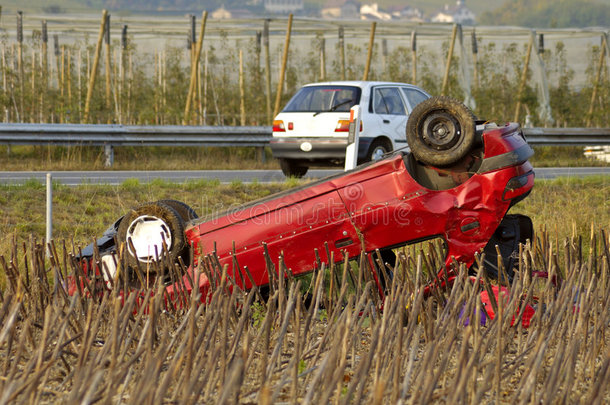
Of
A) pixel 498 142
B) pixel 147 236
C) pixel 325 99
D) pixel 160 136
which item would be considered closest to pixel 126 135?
pixel 160 136

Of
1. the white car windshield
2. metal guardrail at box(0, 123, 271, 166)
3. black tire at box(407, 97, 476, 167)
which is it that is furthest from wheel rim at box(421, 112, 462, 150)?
metal guardrail at box(0, 123, 271, 166)

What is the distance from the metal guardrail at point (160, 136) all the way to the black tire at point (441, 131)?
10899 mm

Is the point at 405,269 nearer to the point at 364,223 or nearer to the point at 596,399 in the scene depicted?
the point at 364,223

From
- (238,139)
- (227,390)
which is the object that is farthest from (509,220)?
(238,139)

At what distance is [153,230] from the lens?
17.8 feet

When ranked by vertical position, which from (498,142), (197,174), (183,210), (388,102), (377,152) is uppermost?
(388,102)

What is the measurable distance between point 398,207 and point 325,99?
928cm

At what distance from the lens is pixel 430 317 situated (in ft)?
14.0

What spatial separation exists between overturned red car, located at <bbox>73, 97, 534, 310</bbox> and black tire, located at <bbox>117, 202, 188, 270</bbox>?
9cm

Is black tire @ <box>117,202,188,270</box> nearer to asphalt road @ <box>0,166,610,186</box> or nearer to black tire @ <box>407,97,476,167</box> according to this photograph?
black tire @ <box>407,97,476,167</box>

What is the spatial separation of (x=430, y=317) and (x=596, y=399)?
4.18ft

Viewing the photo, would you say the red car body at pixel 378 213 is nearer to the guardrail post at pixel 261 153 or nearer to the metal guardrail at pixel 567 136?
the guardrail post at pixel 261 153

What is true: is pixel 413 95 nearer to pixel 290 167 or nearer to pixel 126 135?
pixel 290 167

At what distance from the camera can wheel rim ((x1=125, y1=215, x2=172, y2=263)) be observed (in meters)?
5.36
